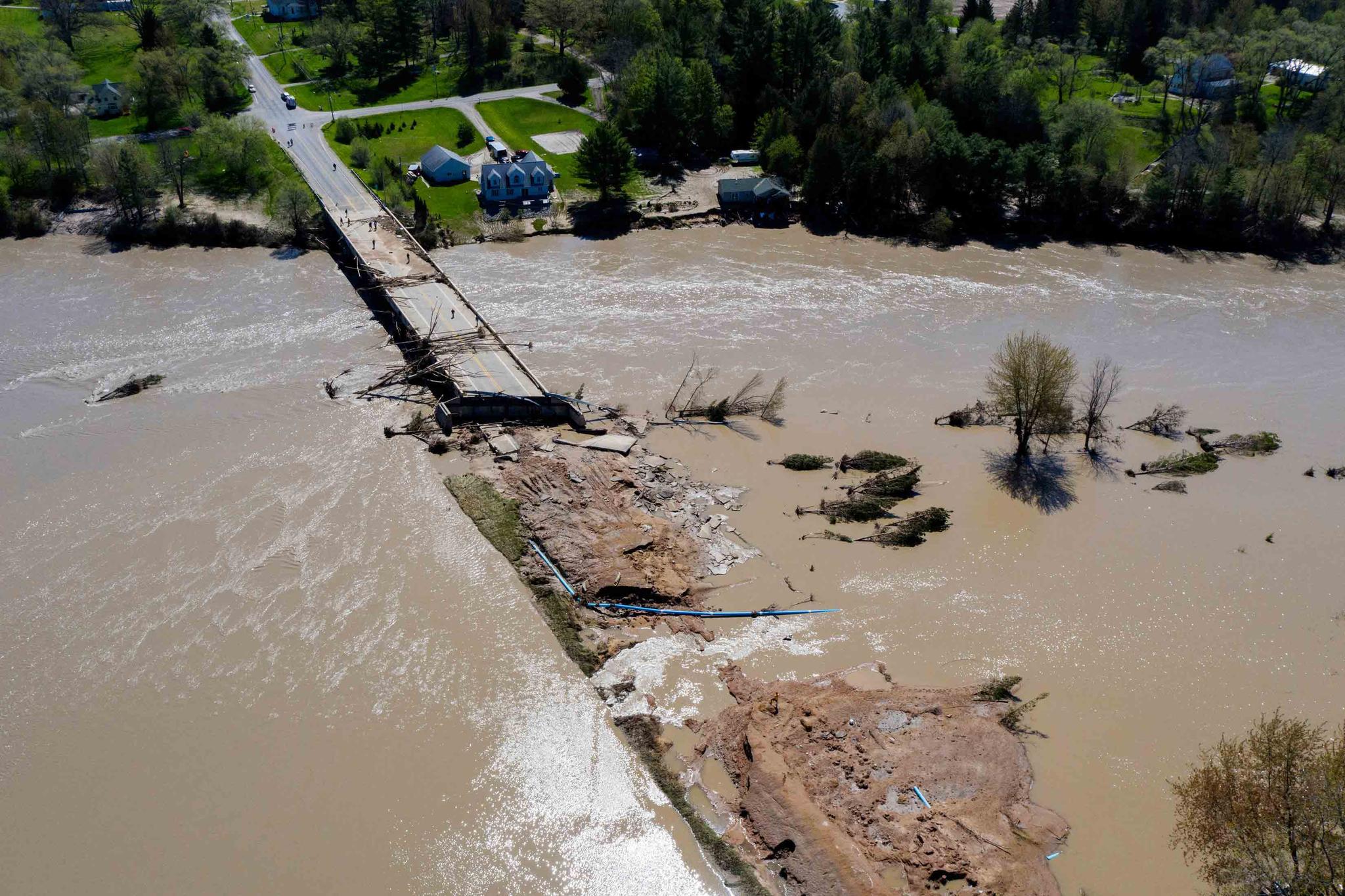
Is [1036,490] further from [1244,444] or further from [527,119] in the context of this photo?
[527,119]

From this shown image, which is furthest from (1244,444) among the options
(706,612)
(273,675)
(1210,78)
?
(1210,78)

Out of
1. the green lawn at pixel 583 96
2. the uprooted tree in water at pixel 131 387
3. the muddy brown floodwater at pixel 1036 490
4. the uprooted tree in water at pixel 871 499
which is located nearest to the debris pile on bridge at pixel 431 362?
the muddy brown floodwater at pixel 1036 490

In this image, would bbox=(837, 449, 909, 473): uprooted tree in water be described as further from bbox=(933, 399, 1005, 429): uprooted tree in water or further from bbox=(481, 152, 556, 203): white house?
bbox=(481, 152, 556, 203): white house

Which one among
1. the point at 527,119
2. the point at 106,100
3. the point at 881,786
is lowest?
the point at 881,786

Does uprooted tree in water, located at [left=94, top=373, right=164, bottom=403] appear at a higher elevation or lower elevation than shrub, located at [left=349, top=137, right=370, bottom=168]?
lower

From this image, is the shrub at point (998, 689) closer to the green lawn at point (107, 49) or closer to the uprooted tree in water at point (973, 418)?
the uprooted tree in water at point (973, 418)

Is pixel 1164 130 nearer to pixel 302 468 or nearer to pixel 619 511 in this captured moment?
pixel 619 511

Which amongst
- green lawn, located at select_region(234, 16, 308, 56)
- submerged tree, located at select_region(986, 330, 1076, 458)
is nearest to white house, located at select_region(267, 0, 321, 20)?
green lawn, located at select_region(234, 16, 308, 56)
